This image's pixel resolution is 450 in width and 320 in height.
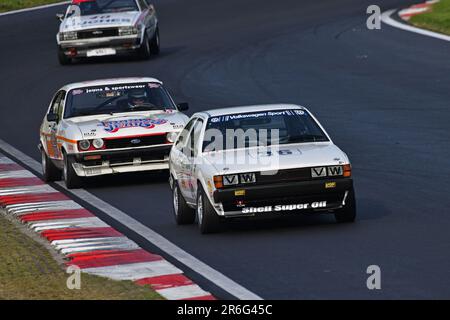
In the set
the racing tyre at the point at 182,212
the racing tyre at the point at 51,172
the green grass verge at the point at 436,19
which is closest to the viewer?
the racing tyre at the point at 182,212

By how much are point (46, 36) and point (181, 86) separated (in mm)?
10802

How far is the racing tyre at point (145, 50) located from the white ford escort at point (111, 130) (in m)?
12.3


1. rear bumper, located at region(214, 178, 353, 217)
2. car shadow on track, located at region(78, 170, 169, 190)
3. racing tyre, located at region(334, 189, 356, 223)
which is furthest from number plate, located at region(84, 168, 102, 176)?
racing tyre, located at region(334, 189, 356, 223)

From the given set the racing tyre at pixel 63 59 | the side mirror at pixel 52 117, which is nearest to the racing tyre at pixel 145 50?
the racing tyre at pixel 63 59

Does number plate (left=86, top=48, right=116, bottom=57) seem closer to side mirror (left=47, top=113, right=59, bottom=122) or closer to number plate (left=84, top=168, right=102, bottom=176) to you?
side mirror (left=47, top=113, right=59, bottom=122)

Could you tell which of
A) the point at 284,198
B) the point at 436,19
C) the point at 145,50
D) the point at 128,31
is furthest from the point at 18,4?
the point at 284,198

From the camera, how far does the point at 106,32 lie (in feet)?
106

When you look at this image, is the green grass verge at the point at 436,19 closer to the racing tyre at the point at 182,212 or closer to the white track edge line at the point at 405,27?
the white track edge line at the point at 405,27

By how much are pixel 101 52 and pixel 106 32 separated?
55 centimetres

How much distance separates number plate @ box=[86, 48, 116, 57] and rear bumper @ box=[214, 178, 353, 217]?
18.9 meters

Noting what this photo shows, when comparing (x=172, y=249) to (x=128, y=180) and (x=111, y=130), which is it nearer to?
(x=111, y=130)

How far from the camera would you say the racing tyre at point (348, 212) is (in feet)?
46.4

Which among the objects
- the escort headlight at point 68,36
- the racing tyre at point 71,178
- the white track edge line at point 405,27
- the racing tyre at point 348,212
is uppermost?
the racing tyre at point 348,212
